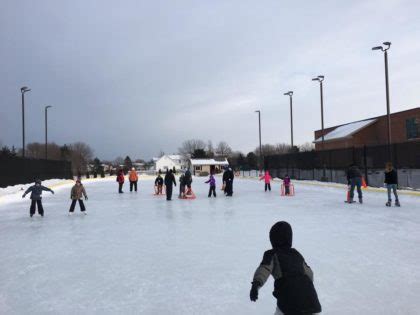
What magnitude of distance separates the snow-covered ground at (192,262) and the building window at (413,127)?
34.1m

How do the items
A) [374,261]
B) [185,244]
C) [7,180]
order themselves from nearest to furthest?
[374,261]
[185,244]
[7,180]

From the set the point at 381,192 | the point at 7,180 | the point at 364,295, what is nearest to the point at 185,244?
the point at 364,295

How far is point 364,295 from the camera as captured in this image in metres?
4.79

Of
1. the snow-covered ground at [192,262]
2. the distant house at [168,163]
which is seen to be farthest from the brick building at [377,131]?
the distant house at [168,163]

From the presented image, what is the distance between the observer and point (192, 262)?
6.53 metres

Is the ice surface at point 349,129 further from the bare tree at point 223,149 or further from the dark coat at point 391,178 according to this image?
the bare tree at point 223,149

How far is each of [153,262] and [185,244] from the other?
150 centimetres

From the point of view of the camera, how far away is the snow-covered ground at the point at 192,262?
4617mm

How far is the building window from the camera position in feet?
138

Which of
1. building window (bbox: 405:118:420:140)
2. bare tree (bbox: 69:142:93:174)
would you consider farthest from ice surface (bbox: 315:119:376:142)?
bare tree (bbox: 69:142:93:174)

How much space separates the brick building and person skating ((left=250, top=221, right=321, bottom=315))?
39433 mm

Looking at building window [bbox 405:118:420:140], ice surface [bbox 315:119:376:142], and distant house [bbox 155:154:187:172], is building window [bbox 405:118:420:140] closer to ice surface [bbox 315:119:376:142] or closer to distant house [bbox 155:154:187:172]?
ice surface [bbox 315:119:376:142]

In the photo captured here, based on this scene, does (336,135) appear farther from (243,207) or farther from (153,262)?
(153,262)

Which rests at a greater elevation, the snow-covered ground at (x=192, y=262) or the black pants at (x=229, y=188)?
the black pants at (x=229, y=188)
